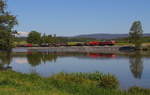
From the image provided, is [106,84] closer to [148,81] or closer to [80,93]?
[80,93]

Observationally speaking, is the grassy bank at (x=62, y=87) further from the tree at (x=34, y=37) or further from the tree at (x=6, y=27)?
the tree at (x=34, y=37)

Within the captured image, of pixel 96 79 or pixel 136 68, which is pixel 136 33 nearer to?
pixel 136 68

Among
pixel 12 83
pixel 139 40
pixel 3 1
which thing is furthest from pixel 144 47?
pixel 12 83

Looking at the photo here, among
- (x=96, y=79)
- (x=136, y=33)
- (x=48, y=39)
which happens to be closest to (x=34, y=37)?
(x=48, y=39)

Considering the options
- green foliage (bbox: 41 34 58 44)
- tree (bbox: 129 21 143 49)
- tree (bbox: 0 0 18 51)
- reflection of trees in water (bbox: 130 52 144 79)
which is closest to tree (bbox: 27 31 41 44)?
green foliage (bbox: 41 34 58 44)

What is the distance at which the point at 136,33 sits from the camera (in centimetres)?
11506

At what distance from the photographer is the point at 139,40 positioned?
11431cm

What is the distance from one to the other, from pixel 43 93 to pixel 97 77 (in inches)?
472

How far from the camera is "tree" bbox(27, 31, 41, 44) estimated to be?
541 ft

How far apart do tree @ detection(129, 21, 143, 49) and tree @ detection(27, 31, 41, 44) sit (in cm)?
6300

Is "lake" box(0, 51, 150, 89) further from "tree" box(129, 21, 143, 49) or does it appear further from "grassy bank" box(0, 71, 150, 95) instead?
"tree" box(129, 21, 143, 49)

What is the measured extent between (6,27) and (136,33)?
8114 cm

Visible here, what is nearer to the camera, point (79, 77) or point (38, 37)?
point (79, 77)

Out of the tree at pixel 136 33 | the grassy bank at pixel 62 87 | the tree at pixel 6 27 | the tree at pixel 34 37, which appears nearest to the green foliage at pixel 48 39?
the tree at pixel 34 37
